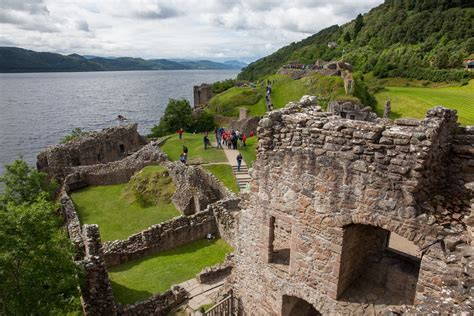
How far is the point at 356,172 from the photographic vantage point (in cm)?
812

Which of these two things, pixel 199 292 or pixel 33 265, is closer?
pixel 33 265

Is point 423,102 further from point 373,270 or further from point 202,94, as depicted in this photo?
point 202,94

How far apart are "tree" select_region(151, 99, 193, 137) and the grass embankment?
6646 millimetres

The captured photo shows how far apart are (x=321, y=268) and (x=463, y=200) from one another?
3.78 meters

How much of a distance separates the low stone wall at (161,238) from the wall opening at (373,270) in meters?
14.2

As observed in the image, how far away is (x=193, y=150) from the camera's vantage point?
3881 centimetres

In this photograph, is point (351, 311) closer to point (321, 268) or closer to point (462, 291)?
point (321, 268)

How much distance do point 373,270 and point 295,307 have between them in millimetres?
2869

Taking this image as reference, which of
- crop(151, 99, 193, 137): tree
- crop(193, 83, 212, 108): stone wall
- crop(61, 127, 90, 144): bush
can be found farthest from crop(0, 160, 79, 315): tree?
crop(193, 83, 212, 108): stone wall

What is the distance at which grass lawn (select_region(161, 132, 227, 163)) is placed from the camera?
113ft

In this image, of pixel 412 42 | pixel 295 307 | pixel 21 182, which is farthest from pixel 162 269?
pixel 412 42

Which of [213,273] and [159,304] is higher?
[213,273]

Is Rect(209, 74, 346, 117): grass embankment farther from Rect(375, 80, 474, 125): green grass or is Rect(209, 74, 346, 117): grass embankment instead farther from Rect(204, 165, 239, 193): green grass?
Rect(204, 165, 239, 193): green grass

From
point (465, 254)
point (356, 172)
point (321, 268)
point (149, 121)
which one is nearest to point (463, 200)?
point (465, 254)
